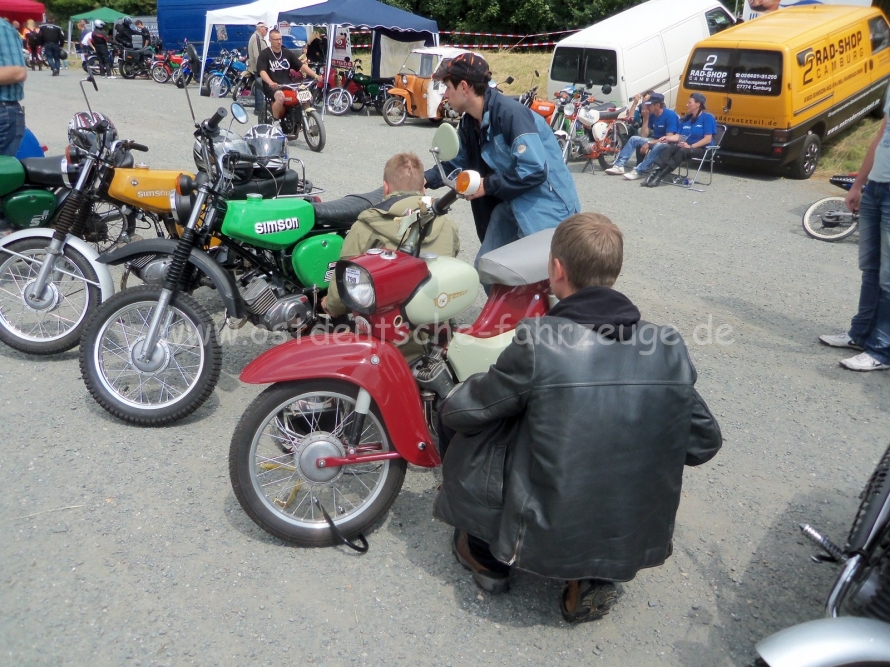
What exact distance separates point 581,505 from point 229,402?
236cm

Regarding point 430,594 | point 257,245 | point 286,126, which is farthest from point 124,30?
point 430,594

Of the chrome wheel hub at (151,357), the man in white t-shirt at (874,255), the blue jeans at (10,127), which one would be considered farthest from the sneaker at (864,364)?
the blue jeans at (10,127)

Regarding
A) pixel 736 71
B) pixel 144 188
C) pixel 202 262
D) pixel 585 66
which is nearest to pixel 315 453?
pixel 202 262

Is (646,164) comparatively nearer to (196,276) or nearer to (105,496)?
(196,276)

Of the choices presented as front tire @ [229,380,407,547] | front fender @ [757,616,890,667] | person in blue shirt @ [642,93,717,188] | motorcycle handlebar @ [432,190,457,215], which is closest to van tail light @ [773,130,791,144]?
person in blue shirt @ [642,93,717,188]

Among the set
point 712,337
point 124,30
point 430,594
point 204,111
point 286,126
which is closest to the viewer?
point 430,594

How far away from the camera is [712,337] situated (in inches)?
201

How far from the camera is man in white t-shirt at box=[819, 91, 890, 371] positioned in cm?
440

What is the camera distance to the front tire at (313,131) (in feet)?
38.1

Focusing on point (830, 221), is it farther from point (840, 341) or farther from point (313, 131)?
point (313, 131)

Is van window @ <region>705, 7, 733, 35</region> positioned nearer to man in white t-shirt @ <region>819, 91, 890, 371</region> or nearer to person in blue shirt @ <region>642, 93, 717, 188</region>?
person in blue shirt @ <region>642, 93, 717, 188</region>

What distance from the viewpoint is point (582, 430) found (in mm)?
2104

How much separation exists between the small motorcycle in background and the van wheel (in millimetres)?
3162

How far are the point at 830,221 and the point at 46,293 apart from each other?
7414mm
